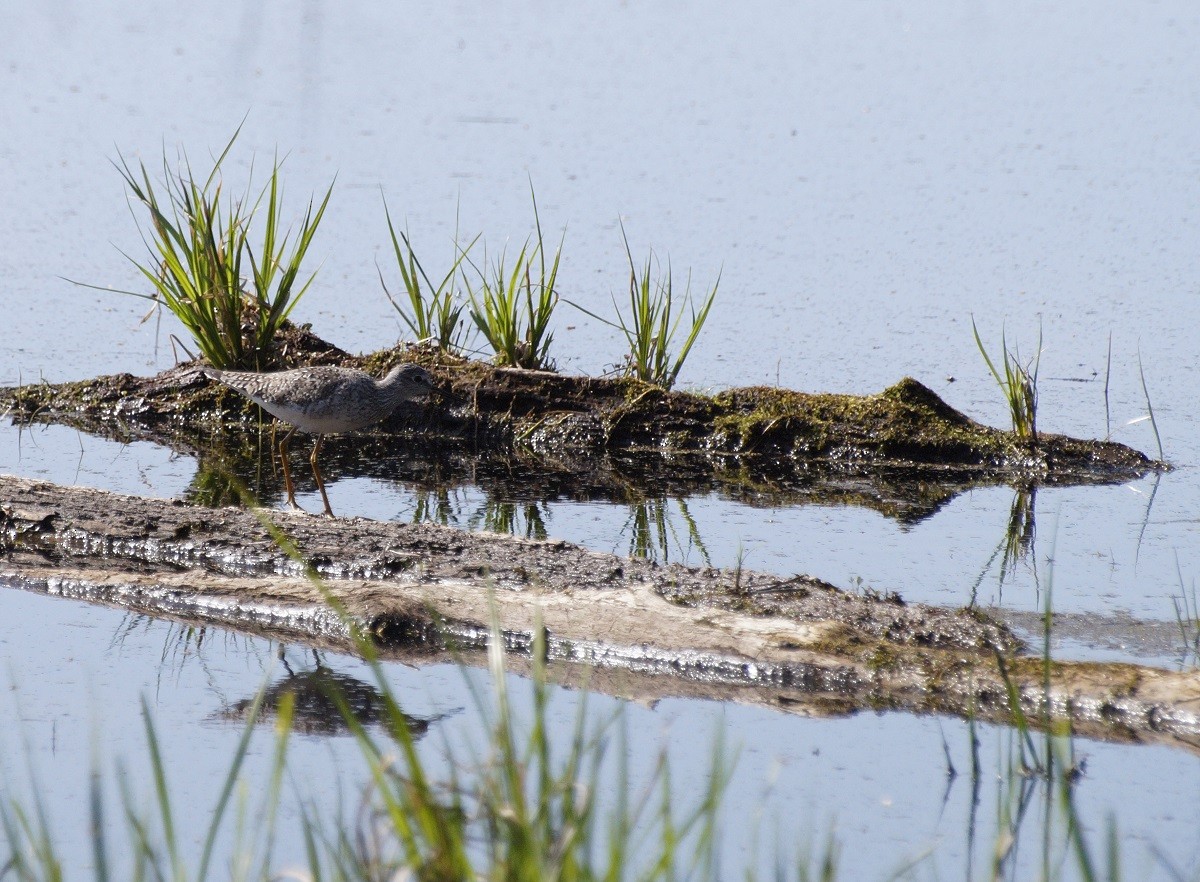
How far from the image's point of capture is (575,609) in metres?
5.73

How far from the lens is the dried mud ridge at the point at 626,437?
858cm

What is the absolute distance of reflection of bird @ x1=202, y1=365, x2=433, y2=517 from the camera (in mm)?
7977

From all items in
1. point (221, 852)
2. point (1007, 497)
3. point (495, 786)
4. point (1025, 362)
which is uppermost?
point (1025, 362)

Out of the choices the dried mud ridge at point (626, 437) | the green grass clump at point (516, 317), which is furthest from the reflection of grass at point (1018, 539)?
the green grass clump at point (516, 317)

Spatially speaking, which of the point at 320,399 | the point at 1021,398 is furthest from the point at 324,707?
the point at 1021,398

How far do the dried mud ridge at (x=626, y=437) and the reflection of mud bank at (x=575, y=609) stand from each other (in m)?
1.84

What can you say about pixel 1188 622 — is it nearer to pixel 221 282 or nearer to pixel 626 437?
pixel 626 437

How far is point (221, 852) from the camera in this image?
14.2ft

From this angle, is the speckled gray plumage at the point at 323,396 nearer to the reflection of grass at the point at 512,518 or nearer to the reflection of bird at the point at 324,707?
the reflection of grass at the point at 512,518

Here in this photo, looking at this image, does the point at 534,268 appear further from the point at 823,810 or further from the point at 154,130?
the point at 823,810

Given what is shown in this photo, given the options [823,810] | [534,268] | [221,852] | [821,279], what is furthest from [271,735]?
[821,279]

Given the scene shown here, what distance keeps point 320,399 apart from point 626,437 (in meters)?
2.04

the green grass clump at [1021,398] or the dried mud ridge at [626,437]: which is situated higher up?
the green grass clump at [1021,398]

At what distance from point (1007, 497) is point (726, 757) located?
12.7 ft
